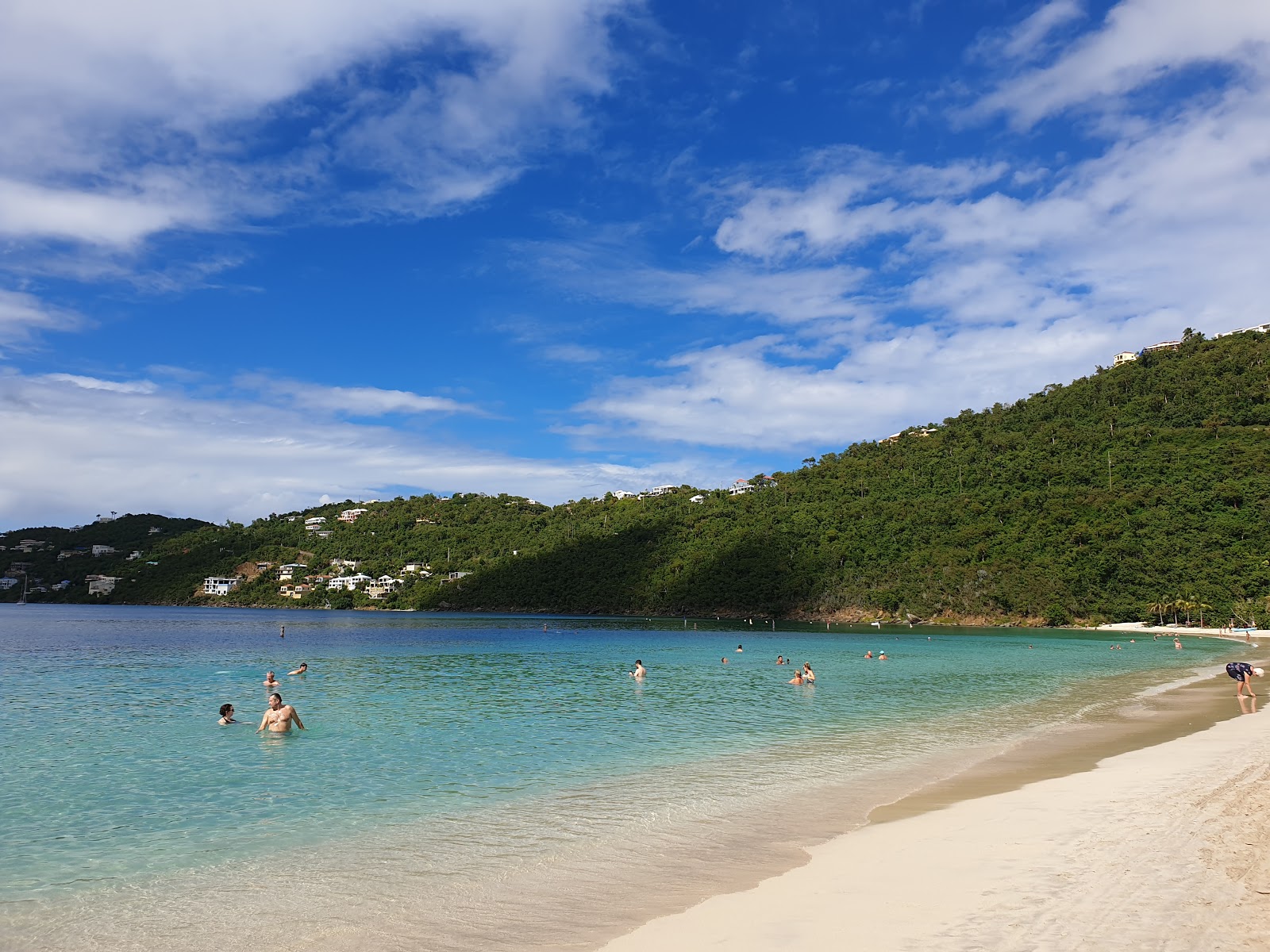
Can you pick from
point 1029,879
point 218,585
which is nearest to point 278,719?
point 1029,879

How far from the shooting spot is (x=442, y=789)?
13383 mm

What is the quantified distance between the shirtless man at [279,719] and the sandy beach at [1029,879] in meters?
14.9

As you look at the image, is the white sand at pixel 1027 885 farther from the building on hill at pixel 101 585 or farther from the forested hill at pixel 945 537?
the building on hill at pixel 101 585

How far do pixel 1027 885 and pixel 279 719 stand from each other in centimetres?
1775

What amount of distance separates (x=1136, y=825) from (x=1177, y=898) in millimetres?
3217

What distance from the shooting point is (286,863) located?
30.5 feet

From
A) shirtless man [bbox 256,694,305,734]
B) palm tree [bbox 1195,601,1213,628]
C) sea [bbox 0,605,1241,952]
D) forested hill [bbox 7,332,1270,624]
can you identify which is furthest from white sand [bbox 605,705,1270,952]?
forested hill [bbox 7,332,1270,624]

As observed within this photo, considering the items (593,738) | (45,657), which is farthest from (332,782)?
(45,657)

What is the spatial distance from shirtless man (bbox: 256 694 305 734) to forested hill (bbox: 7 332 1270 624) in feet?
295

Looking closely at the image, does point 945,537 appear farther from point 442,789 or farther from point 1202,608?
point 442,789

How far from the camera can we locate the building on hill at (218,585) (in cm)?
16188

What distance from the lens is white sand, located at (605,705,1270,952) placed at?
6094mm

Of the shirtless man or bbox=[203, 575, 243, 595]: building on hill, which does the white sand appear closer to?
the shirtless man

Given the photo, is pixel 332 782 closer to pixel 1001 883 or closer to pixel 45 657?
pixel 1001 883
